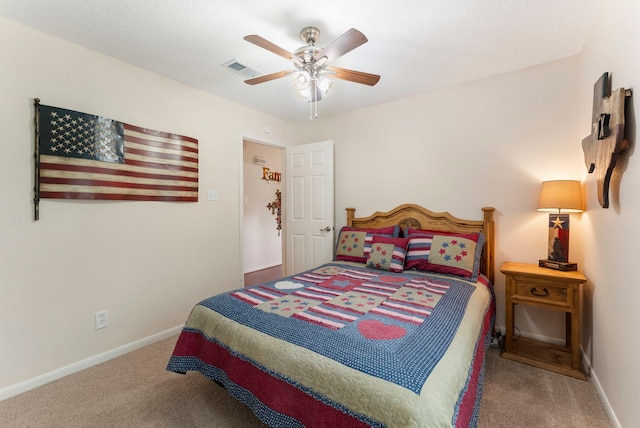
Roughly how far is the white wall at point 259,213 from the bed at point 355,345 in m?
3.04

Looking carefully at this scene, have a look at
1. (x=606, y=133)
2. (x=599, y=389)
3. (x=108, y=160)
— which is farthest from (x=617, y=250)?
(x=108, y=160)

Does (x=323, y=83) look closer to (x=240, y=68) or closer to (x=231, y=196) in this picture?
(x=240, y=68)

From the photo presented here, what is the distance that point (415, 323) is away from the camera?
1447 mm

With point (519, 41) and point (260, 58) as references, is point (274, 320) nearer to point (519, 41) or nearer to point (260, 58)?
point (260, 58)

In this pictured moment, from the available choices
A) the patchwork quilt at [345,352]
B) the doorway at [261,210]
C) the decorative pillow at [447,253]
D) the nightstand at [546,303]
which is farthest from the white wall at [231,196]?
the doorway at [261,210]

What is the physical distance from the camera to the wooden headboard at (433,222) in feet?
8.61

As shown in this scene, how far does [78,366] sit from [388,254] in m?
2.65

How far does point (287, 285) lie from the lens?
2111mm

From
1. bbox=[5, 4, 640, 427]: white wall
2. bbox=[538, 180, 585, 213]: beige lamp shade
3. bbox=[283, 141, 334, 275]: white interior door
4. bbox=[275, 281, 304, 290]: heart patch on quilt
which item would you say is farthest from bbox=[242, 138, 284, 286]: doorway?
bbox=[538, 180, 585, 213]: beige lamp shade

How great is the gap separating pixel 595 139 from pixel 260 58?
8.09 feet

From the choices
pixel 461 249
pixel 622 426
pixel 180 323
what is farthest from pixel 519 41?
pixel 180 323

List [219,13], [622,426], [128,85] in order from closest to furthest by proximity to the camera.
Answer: [622,426]
[219,13]
[128,85]

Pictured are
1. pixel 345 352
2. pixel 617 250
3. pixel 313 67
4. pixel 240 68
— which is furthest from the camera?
pixel 240 68

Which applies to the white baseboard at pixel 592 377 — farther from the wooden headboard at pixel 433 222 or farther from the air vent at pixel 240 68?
the air vent at pixel 240 68
